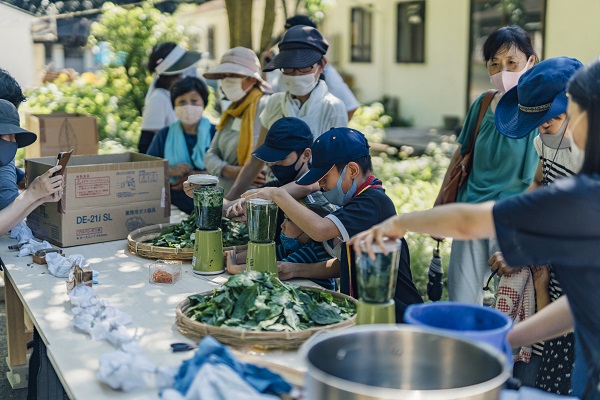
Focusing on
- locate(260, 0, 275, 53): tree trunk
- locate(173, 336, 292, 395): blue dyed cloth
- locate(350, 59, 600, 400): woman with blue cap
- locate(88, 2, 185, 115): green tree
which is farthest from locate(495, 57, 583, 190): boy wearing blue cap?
locate(88, 2, 185, 115): green tree

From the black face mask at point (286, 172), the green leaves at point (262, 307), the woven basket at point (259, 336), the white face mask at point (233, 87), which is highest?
the white face mask at point (233, 87)

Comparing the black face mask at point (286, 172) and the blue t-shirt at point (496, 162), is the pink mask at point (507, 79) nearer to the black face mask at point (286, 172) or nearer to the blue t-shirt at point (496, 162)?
the blue t-shirt at point (496, 162)

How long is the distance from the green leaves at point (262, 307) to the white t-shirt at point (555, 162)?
1.02 meters

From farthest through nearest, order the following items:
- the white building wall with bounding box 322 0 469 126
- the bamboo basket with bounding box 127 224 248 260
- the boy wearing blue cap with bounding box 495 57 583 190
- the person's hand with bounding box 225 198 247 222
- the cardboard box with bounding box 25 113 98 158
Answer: the white building wall with bounding box 322 0 469 126, the cardboard box with bounding box 25 113 98 158, the bamboo basket with bounding box 127 224 248 260, the person's hand with bounding box 225 198 247 222, the boy wearing blue cap with bounding box 495 57 583 190

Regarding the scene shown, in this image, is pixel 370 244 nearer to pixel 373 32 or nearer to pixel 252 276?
pixel 252 276

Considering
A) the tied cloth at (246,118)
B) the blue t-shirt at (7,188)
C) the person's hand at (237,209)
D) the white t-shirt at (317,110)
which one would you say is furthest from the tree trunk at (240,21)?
the person's hand at (237,209)

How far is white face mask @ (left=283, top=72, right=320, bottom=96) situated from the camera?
4176 millimetres

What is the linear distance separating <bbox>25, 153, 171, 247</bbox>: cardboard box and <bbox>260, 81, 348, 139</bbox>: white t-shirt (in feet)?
2.59

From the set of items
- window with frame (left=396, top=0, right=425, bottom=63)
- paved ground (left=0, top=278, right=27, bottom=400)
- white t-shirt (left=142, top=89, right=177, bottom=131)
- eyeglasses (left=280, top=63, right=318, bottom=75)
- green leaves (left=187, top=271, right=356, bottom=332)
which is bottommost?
paved ground (left=0, top=278, right=27, bottom=400)

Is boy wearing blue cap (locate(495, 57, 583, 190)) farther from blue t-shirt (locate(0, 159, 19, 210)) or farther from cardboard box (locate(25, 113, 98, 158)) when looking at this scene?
cardboard box (locate(25, 113, 98, 158))

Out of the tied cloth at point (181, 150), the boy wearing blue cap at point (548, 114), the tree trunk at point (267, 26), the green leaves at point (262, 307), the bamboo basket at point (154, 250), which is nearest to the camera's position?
the green leaves at point (262, 307)

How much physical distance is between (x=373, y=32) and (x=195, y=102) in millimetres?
10978

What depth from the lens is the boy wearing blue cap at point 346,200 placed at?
2900 millimetres

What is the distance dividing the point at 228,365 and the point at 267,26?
594cm
